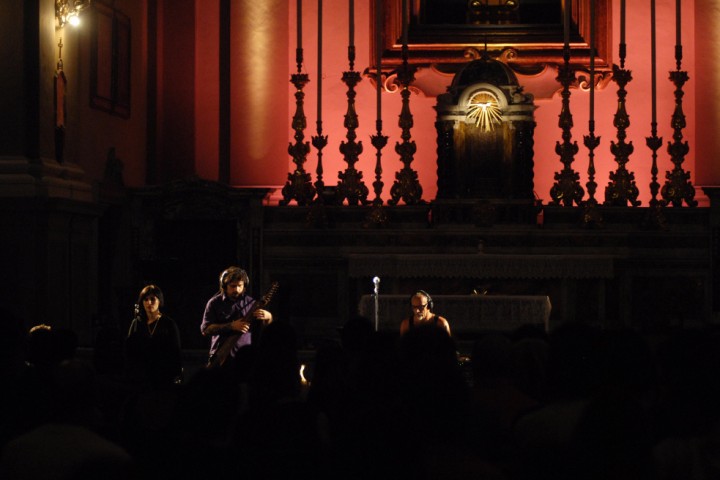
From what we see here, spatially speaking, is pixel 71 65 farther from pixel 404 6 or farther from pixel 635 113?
pixel 635 113

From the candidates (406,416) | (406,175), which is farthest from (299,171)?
(406,416)

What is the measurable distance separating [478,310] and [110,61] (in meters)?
5.27

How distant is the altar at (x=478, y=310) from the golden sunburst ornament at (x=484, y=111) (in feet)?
9.34

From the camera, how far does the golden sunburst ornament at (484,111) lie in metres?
14.2

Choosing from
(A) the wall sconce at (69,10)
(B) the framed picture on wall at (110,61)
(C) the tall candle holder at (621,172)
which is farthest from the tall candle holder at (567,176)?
(A) the wall sconce at (69,10)

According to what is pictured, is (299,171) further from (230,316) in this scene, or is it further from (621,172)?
(230,316)

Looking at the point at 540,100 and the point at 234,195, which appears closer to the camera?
the point at 234,195

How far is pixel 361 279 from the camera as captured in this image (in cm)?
1387

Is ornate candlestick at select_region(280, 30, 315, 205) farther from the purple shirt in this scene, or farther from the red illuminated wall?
the purple shirt

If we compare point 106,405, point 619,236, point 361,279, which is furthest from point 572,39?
point 106,405

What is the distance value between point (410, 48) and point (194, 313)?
5178mm

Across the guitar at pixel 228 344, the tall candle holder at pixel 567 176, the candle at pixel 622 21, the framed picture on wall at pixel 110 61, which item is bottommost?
the guitar at pixel 228 344

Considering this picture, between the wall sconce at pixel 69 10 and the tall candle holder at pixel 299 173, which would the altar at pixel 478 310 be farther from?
the wall sconce at pixel 69 10

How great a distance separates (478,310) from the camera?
12156 millimetres
